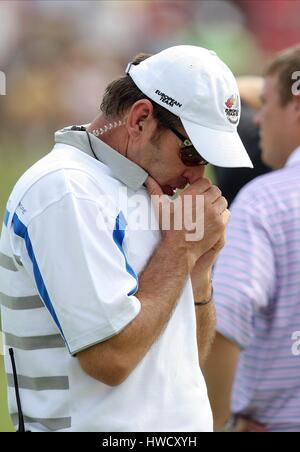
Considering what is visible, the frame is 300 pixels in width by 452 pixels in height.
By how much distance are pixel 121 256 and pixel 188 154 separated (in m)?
0.33

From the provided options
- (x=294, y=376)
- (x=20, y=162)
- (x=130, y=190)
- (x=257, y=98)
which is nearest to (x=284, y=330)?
(x=294, y=376)

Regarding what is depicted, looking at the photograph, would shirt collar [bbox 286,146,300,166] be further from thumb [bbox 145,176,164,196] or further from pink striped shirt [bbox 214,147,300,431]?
thumb [bbox 145,176,164,196]

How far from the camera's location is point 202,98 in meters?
2.02

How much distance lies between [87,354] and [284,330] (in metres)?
1.24

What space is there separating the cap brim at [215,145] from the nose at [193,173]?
0.09 m

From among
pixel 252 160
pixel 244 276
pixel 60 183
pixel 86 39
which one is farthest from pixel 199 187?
pixel 86 39

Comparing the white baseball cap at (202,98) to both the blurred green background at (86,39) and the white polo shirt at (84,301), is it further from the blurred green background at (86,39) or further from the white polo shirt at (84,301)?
the blurred green background at (86,39)

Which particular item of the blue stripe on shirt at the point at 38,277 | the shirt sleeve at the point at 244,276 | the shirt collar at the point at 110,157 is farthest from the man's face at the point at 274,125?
the blue stripe on shirt at the point at 38,277

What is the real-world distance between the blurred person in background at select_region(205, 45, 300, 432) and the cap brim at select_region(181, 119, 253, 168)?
911 mm

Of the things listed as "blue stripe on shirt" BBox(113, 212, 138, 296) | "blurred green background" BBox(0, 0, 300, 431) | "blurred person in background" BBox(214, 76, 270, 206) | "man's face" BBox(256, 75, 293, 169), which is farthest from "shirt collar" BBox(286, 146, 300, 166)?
"blurred green background" BBox(0, 0, 300, 431)

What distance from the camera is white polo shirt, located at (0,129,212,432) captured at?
1838 millimetres

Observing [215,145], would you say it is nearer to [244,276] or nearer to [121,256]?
[121,256]

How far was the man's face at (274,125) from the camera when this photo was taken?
11.1ft
